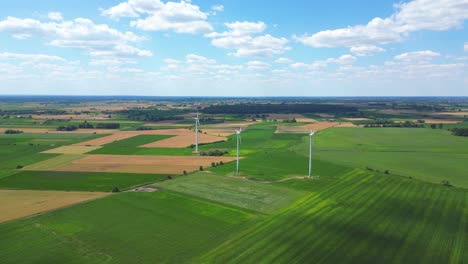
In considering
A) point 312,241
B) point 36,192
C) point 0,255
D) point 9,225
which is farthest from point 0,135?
point 312,241

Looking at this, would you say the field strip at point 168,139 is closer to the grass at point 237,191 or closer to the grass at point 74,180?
the grass at point 74,180

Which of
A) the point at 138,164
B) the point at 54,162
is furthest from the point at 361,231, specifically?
the point at 54,162

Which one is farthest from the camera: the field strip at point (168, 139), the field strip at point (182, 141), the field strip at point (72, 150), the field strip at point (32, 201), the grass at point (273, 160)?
the field strip at point (168, 139)

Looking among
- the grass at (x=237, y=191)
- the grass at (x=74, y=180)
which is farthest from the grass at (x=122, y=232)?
the grass at (x=74, y=180)

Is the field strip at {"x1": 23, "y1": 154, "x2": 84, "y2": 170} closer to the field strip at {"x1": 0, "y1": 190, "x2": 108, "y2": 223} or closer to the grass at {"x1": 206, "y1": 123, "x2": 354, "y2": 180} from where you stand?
the field strip at {"x1": 0, "y1": 190, "x2": 108, "y2": 223}

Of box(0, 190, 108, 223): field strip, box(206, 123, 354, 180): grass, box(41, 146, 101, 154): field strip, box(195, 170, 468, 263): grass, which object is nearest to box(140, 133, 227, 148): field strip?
box(206, 123, 354, 180): grass

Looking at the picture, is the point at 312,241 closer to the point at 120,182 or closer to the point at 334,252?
the point at 334,252
